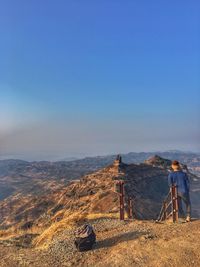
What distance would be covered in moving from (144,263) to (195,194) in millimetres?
70039

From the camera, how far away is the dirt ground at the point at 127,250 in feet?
36.2

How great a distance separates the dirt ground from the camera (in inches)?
434

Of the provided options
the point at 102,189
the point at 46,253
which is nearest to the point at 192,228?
the point at 46,253

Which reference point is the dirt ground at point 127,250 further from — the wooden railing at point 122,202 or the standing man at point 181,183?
the wooden railing at point 122,202

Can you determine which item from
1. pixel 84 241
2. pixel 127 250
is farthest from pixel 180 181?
pixel 84 241

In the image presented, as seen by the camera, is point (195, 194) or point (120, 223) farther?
point (195, 194)

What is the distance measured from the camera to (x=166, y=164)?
5488 cm

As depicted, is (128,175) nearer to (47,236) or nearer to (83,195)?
(83,195)

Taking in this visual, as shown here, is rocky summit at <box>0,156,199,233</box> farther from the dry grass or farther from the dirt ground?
the dirt ground

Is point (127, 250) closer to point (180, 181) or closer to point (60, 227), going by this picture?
point (180, 181)

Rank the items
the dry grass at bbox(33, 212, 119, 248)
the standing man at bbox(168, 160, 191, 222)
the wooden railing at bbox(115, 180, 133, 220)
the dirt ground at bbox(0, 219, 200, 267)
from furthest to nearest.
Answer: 1. the wooden railing at bbox(115, 180, 133, 220)
2. the dry grass at bbox(33, 212, 119, 248)
3. the standing man at bbox(168, 160, 191, 222)
4. the dirt ground at bbox(0, 219, 200, 267)

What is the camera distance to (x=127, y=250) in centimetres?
1190

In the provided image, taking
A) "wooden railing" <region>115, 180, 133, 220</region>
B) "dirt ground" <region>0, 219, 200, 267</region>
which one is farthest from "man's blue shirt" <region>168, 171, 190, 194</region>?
"wooden railing" <region>115, 180, 133, 220</region>

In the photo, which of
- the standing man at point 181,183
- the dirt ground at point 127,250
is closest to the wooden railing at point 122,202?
the dirt ground at point 127,250
